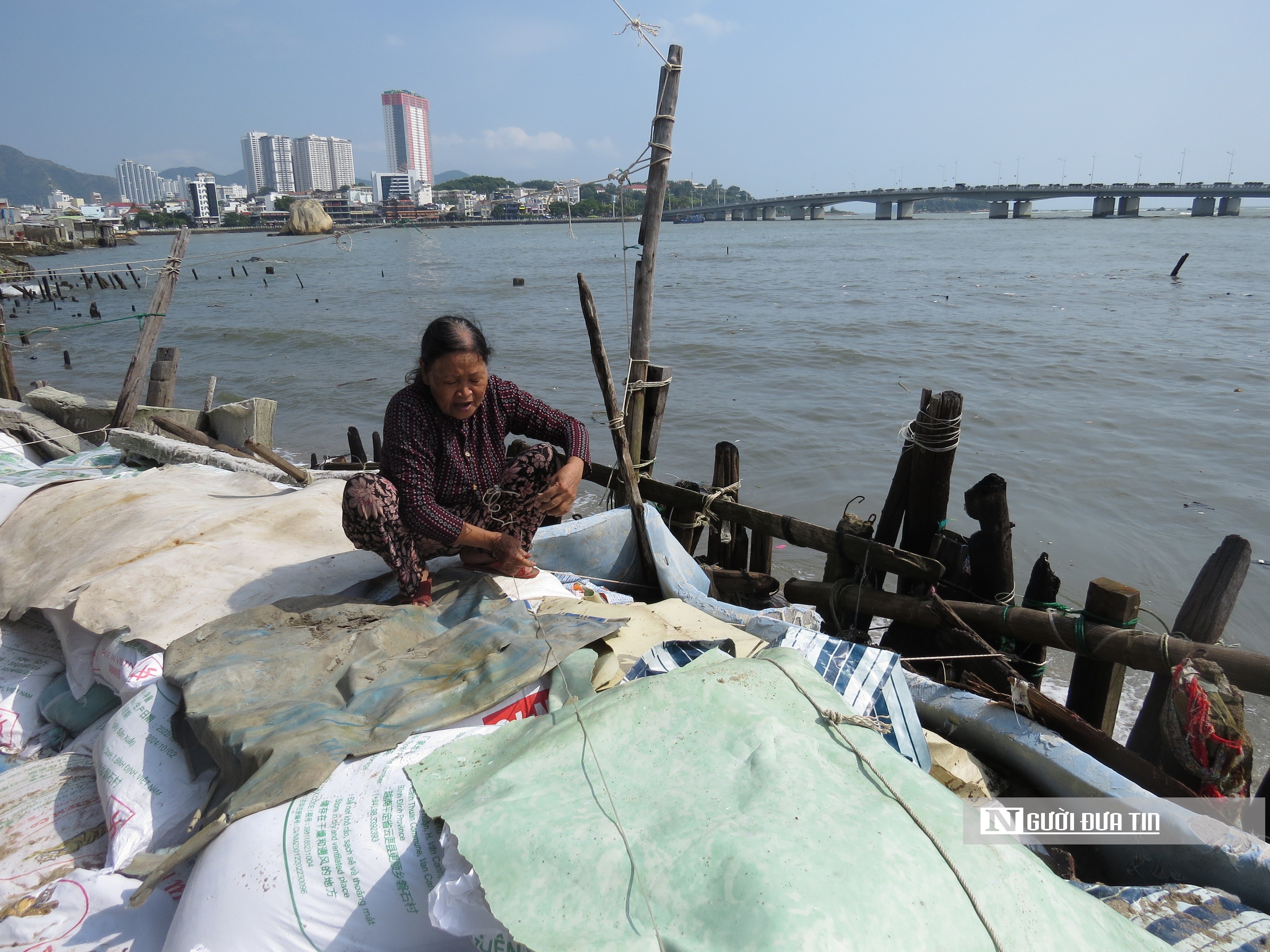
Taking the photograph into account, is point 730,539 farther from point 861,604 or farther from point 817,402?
point 817,402

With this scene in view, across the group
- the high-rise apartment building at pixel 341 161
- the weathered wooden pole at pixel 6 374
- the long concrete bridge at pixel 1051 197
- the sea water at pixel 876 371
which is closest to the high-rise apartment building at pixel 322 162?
the high-rise apartment building at pixel 341 161

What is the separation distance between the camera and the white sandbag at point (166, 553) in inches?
105

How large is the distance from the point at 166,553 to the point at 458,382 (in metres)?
1.40

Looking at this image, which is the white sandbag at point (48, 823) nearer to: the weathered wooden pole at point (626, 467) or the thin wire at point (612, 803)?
the thin wire at point (612, 803)

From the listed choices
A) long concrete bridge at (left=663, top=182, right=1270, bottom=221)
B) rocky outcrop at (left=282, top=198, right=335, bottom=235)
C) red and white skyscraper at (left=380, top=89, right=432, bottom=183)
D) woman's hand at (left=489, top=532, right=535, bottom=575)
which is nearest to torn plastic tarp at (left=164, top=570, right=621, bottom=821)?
woman's hand at (left=489, top=532, right=535, bottom=575)

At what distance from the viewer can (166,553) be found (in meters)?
2.96

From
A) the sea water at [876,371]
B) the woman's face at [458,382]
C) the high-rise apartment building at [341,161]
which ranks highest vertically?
the high-rise apartment building at [341,161]

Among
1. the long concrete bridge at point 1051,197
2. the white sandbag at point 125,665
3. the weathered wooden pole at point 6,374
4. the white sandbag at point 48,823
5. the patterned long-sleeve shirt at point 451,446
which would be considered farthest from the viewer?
the long concrete bridge at point 1051,197

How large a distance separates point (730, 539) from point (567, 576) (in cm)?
140

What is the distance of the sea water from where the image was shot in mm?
6363

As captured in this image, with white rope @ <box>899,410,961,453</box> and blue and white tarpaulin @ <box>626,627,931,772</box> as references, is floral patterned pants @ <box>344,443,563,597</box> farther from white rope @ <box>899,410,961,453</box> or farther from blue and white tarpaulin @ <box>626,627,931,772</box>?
white rope @ <box>899,410,961,453</box>

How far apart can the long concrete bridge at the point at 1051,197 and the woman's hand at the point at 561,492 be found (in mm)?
53504

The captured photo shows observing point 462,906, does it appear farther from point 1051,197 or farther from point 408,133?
point 1051,197

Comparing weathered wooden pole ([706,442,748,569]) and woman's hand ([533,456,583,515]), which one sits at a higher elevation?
woman's hand ([533,456,583,515])
